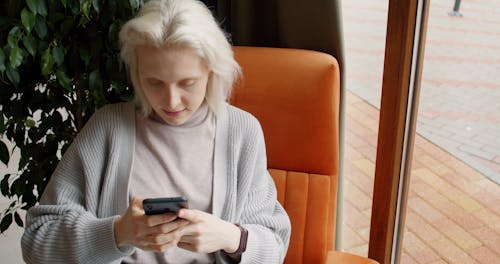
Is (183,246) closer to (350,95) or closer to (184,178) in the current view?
(184,178)

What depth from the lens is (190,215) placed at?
3.59 ft

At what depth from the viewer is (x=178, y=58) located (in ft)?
3.76

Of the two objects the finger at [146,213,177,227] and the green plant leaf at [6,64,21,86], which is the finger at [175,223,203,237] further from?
the green plant leaf at [6,64,21,86]

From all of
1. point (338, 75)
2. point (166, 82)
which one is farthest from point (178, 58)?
point (338, 75)

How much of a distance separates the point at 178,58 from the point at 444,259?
142 cm

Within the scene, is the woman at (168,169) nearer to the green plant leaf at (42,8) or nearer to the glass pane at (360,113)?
the green plant leaf at (42,8)

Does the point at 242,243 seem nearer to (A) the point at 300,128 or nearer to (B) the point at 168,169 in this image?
(B) the point at 168,169

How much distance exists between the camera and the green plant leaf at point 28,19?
131 centimetres

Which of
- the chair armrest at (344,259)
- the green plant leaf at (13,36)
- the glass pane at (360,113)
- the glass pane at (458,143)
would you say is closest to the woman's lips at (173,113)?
the green plant leaf at (13,36)

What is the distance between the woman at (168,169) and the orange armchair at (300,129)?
0.56ft

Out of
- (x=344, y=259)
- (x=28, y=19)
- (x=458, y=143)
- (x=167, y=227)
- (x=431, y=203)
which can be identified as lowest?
(x=431, y=203)

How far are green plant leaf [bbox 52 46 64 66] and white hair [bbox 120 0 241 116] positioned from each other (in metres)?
0.25

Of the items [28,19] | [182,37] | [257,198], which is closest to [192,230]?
[257,198]

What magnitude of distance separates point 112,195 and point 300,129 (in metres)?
0.56
